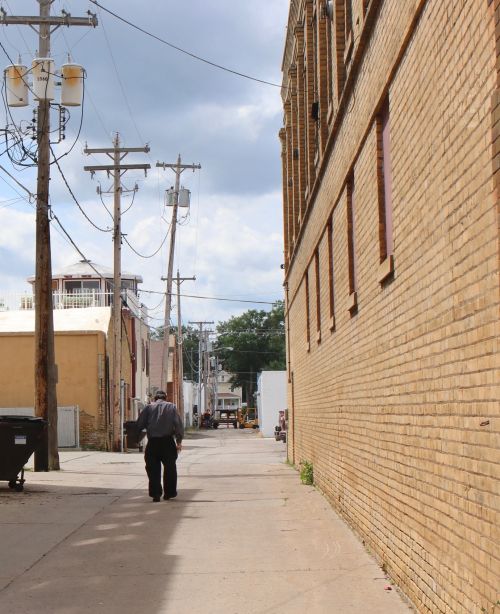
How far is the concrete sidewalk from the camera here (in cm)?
704

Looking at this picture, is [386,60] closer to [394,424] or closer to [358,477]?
[394,424]

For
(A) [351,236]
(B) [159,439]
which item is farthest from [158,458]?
(A) [351,236]

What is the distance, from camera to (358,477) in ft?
33.0

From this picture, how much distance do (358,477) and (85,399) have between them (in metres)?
25.4

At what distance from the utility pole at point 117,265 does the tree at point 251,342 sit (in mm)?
81188

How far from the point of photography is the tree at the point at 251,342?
387ft

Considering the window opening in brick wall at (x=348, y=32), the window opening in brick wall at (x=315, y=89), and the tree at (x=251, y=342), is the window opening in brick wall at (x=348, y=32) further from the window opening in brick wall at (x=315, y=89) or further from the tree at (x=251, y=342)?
the tree at (x=251, y=342)

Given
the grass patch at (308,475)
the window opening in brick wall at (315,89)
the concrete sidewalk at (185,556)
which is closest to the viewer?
the concrete sidewalk at (185,556)

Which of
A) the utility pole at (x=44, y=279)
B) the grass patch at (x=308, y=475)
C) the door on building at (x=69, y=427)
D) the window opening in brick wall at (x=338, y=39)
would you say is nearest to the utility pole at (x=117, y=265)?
the door on building at (x=69, y=427)

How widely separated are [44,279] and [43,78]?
4.69 meters

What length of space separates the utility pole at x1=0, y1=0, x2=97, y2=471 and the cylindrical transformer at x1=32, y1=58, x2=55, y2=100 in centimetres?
35

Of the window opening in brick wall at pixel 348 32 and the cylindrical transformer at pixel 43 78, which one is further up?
the cylindrical transformer at pixel 43 78

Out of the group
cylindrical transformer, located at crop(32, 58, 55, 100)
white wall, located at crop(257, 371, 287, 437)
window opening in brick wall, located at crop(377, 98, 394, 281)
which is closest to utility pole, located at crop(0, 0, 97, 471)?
cylindrical transformer, located at crop(32, 58, 55, 100)

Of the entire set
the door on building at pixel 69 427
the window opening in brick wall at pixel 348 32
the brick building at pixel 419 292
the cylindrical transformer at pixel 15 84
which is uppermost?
the cylindrical transformer at pixel 15 84
